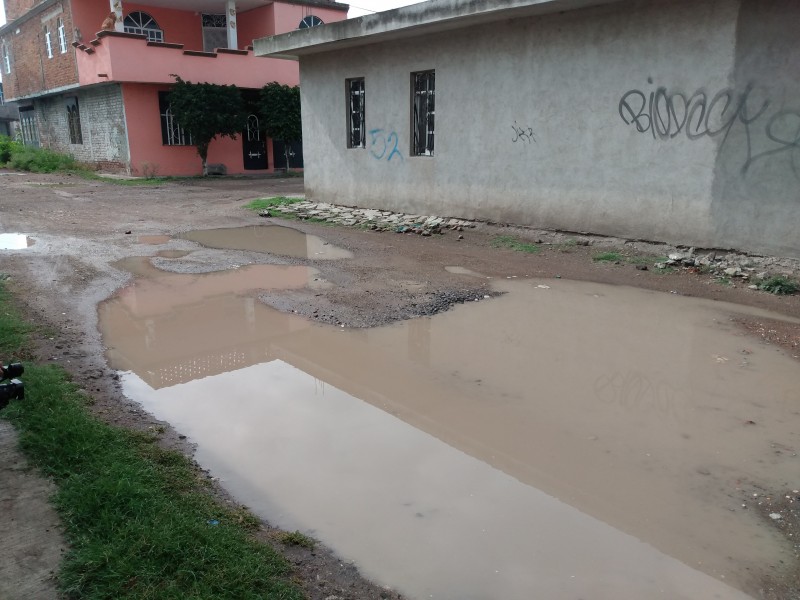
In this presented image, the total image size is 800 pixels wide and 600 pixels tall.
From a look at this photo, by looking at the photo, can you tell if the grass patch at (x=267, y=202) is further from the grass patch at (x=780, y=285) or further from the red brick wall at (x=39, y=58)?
the red brick wall at (x=39, y=58)

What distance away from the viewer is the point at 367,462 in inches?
144

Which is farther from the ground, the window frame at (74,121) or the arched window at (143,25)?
the arched window at (143,25)

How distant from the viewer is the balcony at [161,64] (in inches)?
797

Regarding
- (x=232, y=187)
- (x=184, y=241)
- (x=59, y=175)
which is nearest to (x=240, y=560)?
(x=184, y=241)

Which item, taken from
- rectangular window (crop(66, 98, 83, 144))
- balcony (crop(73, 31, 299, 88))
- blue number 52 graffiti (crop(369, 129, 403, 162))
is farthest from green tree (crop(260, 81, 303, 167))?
blue number 52 graffiti (crop(369, 129, 403, 162))

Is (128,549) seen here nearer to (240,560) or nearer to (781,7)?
(240,560)

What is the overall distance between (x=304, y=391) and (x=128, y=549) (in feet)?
7.20

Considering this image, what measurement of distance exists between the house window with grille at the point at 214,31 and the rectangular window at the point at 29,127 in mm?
11373

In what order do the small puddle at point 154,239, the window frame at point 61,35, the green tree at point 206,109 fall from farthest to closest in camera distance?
the window frame at point 61,35
the green tree at point 206,109
the small puddle at point 154,239

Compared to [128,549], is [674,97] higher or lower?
higher

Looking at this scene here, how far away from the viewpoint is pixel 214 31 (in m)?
26.2

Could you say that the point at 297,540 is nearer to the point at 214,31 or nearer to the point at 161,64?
the point at 161,64

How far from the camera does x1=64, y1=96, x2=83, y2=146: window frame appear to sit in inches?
999

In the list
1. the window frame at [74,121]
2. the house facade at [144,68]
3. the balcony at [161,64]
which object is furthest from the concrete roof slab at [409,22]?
the window frame at [74,121]
